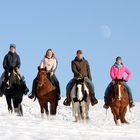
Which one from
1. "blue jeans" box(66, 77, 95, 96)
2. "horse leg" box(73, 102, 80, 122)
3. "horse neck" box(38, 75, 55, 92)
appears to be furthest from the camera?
"horse neck" box(38, 75, 55, 92)

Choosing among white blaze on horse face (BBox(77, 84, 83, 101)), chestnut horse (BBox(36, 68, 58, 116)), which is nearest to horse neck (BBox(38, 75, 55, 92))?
chestnut horse (BBox(36, 68, 58, 116))

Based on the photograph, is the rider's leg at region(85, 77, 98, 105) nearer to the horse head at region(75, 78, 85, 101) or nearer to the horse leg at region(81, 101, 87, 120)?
the horse head at region(75, 78, 85, 101)

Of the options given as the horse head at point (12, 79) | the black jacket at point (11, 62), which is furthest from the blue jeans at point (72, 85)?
the black jacket at point (11, 62)

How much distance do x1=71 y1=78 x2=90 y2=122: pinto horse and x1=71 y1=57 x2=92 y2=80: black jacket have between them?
385 mm

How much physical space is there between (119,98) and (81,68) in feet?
A: 6.04

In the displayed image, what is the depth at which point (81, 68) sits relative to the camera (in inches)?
725

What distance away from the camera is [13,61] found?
63.3 feet

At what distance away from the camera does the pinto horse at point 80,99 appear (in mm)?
17906

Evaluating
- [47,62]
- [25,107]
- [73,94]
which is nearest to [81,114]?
[73,94]

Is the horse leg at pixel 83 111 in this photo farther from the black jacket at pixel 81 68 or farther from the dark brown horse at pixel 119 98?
the dark brown horse at pixel 119 98

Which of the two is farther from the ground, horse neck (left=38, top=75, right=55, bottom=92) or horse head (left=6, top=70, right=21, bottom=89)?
horse head (left=6, top=70, right=21, bottom=89)

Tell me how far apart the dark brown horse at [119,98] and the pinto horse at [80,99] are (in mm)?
1162

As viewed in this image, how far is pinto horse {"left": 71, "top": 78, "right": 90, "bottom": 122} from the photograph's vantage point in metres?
17.9

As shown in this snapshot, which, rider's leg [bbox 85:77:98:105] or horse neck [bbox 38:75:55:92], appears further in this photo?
horse neck [bbox 38:75:55:92]
